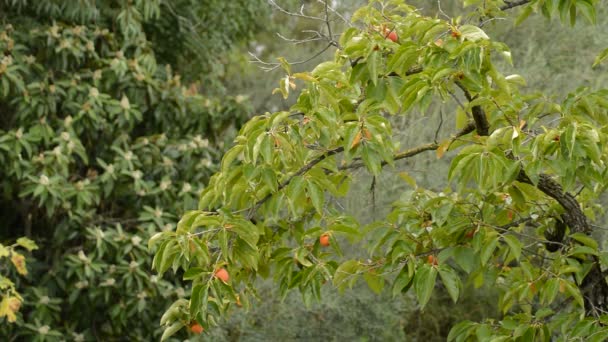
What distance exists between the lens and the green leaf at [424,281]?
2622mm

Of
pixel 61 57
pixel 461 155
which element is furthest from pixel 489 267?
pixel 61 57

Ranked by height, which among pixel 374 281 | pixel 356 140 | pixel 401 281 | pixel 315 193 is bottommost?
pixel 374 281

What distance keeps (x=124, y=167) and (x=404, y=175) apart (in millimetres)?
3172

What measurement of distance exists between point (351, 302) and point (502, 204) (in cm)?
237

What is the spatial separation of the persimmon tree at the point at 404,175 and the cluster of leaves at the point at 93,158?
2.91 meters

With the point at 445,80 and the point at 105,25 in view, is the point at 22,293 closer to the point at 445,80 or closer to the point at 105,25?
the point at 105,25

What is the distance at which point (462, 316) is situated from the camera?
5633 millimetres

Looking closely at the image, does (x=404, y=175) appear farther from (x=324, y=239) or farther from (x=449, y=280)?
(x=449, y=280)

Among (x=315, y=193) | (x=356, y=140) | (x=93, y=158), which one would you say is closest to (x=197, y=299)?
(x=315, y=193)

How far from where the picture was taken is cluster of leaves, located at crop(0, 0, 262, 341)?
5.67 metres

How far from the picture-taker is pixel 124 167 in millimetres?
5941

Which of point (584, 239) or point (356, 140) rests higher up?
point (356, 140)

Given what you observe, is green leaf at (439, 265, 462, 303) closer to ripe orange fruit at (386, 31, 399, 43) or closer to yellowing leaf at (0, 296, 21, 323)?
ripe orange fruit at (386, 31, 399, 43)

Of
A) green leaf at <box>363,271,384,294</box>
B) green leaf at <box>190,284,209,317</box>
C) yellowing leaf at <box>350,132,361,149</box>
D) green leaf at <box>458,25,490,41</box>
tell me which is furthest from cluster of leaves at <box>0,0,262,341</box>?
green leaf at <box>458,25,490,41</box>
